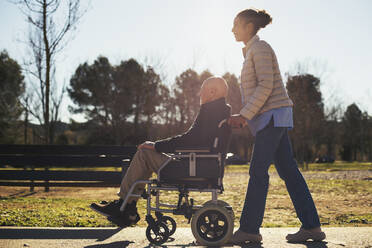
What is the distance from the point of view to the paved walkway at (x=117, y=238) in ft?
11.6

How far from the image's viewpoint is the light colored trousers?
3.67 meters

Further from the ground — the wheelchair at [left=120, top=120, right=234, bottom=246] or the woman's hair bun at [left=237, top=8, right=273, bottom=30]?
the woman's hair bun at [left=237, top=8, right=273, bottom=30]

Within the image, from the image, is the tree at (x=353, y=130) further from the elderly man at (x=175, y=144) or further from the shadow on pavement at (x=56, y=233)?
the shadow on pavement at (x=56, y=233)

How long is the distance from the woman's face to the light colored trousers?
53.1 inches

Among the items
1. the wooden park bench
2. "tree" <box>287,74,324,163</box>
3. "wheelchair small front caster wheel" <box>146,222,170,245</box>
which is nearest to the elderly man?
"wheelchair small front caster wheel" <box>146,222,170,245</box>

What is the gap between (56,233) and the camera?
4.02m

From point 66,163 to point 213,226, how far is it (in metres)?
3.54

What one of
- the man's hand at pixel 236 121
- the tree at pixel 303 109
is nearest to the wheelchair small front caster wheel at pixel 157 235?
the man's hand at pixel 236 121

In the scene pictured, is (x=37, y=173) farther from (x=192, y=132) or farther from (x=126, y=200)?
(x=192, y=132)

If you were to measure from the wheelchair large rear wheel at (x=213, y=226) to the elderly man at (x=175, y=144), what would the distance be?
576mm

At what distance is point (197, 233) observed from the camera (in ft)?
11.2

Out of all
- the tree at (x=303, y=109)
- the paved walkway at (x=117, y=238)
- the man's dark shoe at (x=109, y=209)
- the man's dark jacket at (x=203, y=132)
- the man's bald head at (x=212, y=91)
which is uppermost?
the tree at (x=303, y=109)

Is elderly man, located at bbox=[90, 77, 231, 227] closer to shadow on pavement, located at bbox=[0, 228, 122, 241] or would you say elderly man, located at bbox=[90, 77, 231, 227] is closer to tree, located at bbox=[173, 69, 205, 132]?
shadow on pavement, located at bbox=[0, 228, 122, 241]

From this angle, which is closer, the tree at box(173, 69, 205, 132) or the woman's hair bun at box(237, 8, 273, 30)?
the woman's hair bun at box(237, 8, 273, 30)
